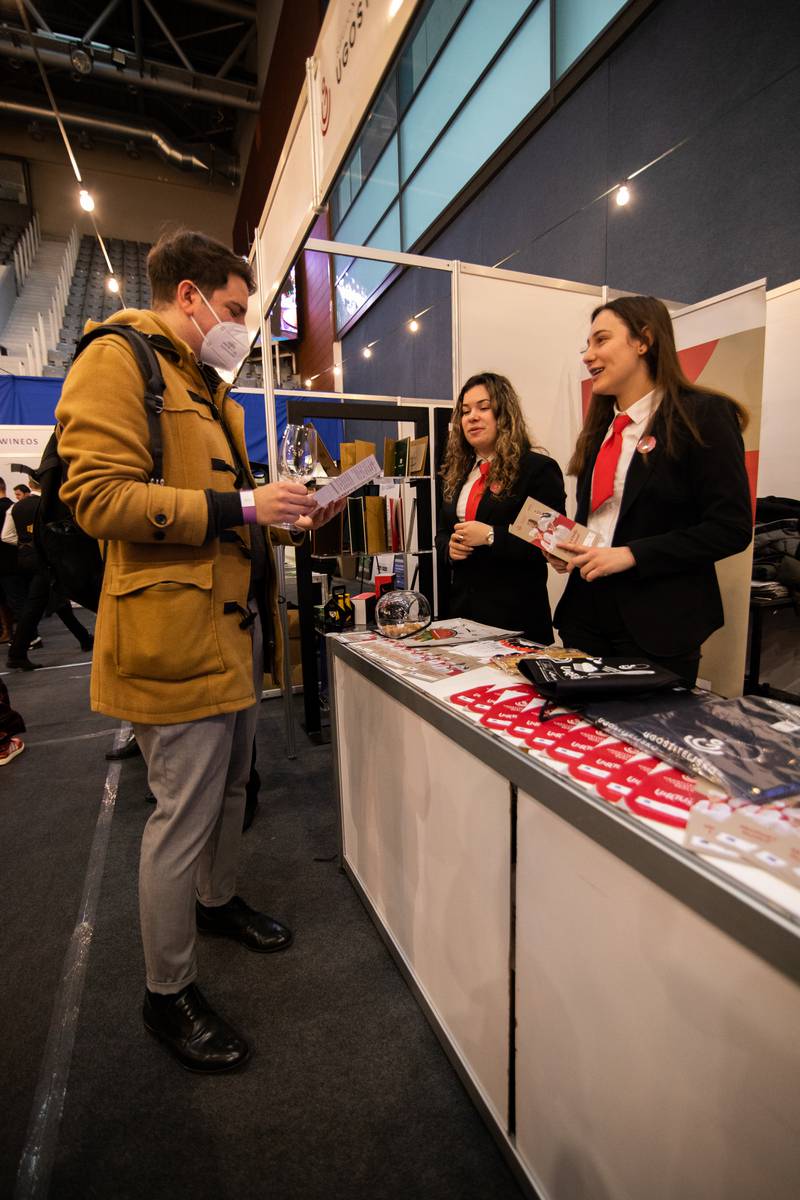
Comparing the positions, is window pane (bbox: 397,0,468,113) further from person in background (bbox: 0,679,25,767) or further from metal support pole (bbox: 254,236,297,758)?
person in background (bbox: 0,679,25,767)

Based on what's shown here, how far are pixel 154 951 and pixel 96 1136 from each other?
1.14ft

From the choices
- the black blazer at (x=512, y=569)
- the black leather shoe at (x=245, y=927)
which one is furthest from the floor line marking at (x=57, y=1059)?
the black blazer at (x=512, y=569)

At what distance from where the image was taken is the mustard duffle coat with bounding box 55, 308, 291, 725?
1.02m

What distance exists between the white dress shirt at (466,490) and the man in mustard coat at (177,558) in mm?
795

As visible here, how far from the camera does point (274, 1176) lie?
3.51ft

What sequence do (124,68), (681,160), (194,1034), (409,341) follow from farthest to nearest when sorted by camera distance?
(124,68) < (409,341) < (681,160) < (194,1034)

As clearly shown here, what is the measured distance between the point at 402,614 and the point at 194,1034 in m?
1.12

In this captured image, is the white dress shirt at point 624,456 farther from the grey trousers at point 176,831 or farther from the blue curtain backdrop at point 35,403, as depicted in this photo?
the blue curtain backdrop at point 35,403

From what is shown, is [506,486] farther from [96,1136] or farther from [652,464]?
[96,1136]

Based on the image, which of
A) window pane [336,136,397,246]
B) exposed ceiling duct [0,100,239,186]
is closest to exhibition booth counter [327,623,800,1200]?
window pane [336,136,397,246]

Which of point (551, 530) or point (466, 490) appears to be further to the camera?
point (466, 490)

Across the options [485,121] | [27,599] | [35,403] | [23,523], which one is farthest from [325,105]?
[35,403]

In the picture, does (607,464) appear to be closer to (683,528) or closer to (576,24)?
(683,528)

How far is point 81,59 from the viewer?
10375mm
